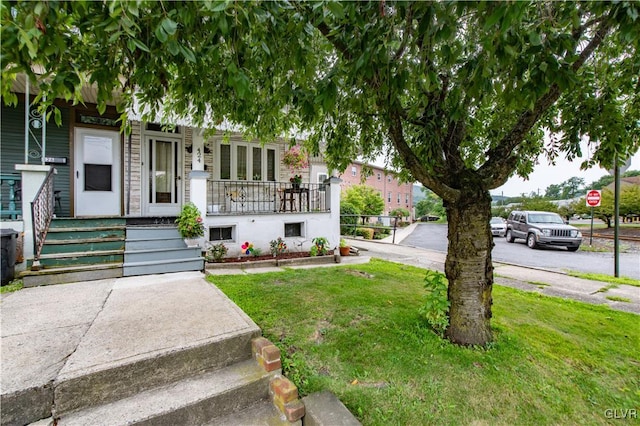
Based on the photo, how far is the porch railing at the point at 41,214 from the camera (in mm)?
4504

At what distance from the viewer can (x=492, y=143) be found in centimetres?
417

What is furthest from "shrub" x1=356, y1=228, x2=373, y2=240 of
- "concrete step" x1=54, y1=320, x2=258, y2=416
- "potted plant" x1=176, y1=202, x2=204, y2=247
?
"concrete step" x1=54, y1=320, x2=258, y2=416

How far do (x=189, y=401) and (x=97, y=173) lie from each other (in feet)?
22.5

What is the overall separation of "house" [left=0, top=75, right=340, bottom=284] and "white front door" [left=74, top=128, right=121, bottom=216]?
2 centimetres

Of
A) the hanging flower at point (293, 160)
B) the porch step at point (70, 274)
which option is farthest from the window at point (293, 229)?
the porch step at point (70, 274)

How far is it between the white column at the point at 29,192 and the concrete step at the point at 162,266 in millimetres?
1803

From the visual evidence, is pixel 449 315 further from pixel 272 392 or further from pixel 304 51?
pixel 304 51

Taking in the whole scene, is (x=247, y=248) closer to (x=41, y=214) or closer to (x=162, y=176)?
(x=162, y=176)

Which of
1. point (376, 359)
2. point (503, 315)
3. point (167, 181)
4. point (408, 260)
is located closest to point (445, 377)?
point (376, 359)

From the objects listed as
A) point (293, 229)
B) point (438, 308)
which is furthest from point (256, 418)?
point (293, 229)

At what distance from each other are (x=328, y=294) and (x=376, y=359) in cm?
174

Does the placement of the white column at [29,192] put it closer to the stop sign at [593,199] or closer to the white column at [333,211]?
the white column at [333,211]

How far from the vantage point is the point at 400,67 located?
2062 millimetres

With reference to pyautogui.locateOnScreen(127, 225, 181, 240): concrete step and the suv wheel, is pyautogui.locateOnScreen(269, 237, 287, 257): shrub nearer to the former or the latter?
pyautogui.locateOnScreen(127, 225, 181, 240): concrete step
